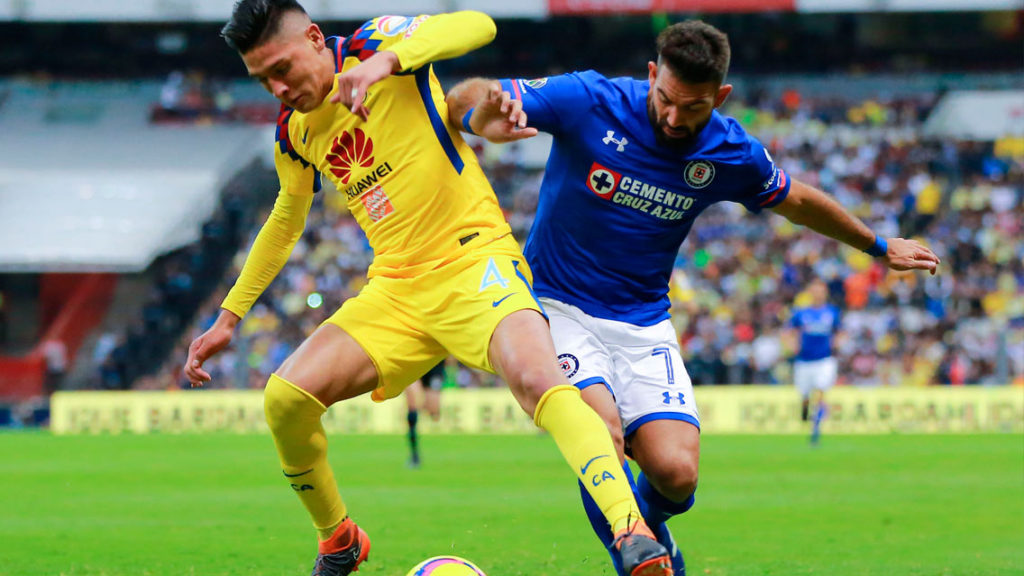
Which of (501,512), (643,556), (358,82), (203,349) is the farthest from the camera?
(501,512)

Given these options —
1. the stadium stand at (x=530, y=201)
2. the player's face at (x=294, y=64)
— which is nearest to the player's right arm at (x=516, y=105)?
the player's face at (x=294, y=64)

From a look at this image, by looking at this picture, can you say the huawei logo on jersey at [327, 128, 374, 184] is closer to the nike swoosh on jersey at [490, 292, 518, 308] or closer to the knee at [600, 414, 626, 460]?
the nike swoosh on jersey at [490, 292, 518, 308]

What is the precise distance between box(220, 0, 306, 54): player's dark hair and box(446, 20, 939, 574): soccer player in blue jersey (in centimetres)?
82

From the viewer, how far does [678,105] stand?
5.75 metres

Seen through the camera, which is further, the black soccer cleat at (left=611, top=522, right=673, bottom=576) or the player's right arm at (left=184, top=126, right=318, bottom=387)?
the player's right arm at (left=184, top=126, right=318, bottom=387)

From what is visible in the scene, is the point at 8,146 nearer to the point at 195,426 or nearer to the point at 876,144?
the point at 195,426

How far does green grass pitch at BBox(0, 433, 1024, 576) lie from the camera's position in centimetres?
805

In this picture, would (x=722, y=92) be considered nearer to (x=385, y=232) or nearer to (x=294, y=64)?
(x=385, y=232)

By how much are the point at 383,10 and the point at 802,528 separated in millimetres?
25060

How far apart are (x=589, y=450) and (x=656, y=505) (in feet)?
5.07

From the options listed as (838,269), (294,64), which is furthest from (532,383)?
(838,269)

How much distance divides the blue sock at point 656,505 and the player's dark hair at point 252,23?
2.72m

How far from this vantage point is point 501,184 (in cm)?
3164

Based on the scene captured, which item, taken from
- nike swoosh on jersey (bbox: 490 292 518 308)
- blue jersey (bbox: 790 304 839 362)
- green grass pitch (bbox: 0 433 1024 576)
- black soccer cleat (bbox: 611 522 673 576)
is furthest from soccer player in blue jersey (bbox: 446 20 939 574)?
blue jersey (bbox: 790 304 839 362)
